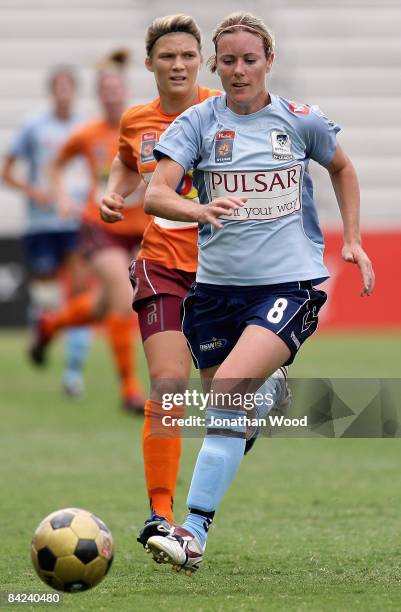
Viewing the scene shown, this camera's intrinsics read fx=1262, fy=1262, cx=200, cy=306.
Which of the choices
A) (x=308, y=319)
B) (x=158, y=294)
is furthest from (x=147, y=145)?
(x=308, y=319)

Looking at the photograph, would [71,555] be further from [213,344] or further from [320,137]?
[320,137]

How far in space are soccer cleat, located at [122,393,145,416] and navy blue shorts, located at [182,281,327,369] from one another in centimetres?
471

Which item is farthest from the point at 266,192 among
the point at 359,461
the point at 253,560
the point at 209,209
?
the point at 359,461

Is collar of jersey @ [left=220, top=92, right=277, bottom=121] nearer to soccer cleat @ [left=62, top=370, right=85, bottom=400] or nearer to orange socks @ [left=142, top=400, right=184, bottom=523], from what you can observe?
orange socks @ [left=142, top=400, right=184, bottom=523]

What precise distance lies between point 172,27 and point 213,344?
140 cm

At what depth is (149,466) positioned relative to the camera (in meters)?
5.17

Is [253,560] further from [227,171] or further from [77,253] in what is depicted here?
[77,253]

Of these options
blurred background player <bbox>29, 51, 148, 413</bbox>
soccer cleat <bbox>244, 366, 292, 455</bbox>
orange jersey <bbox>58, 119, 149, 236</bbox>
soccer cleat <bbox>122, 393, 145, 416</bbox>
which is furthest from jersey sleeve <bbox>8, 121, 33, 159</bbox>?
soccer cleat <bbox>244, 366, 292, 455</bbox>

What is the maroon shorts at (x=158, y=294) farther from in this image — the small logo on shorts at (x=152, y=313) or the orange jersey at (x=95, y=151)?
the orange jersey at (x=95, y=151)

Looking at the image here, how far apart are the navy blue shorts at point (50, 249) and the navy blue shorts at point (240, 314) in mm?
7061

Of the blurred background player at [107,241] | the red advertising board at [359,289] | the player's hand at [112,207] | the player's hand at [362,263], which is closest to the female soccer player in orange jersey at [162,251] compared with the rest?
the player's hand at [112,207]

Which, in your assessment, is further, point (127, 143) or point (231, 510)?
point (231, 510)

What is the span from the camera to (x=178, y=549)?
14.7 ft

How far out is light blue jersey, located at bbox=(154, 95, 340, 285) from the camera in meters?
4.68
